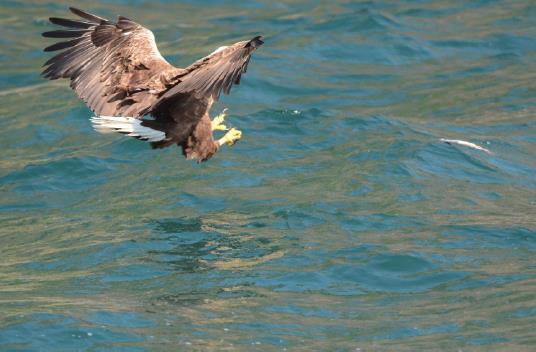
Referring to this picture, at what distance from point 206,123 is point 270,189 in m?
2.01

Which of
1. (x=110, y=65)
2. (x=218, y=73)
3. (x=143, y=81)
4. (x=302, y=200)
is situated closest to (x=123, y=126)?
(x=143, y=81)

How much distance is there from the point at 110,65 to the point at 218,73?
164 cm

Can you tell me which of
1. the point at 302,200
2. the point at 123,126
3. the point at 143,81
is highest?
the point at 143,81

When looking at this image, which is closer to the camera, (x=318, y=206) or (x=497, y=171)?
(x=318, y=206)

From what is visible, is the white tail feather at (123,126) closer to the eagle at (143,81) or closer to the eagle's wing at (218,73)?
the eagle at (143,81)

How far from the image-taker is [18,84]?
14359mm

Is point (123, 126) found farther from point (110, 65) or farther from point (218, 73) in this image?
point (110, 65)

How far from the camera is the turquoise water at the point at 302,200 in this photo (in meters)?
7.45

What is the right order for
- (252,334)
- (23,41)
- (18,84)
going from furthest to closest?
(23,41) → (18,84) → (252,334)

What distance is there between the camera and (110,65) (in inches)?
338

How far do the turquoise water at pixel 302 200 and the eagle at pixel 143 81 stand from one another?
41.0 inches

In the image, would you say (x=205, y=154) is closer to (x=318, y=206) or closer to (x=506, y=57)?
(x=318, y=206)

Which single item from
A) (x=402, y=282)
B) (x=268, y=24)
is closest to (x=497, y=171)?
(x=402, y=282)

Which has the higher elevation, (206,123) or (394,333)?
(206,123)
